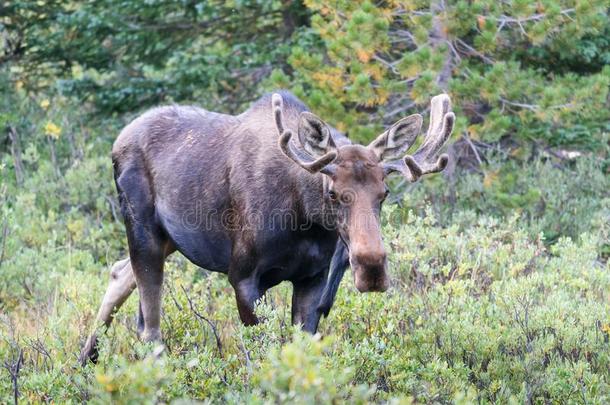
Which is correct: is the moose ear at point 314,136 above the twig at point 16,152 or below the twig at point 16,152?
above

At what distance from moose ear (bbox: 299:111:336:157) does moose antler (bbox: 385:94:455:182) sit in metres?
0.37

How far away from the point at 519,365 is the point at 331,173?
5.54 feet

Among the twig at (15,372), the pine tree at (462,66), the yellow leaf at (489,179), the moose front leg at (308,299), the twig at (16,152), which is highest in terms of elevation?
the twig at (15,372)

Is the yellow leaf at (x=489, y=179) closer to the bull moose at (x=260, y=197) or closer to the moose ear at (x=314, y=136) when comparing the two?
the bull moose at (x=260, y=197)

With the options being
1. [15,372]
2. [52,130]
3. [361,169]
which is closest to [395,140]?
[361,169]

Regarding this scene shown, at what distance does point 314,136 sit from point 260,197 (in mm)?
534

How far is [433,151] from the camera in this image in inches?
234

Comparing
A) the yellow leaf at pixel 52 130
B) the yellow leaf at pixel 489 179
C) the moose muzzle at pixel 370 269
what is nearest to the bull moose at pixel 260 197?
the moose muzzle at pixel 370 269

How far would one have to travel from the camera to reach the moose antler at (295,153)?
5.48 m

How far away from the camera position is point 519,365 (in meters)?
6.06

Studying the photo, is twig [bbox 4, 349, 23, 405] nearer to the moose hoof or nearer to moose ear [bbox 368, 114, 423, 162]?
the moose hoof

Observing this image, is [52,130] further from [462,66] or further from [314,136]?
[314,136]

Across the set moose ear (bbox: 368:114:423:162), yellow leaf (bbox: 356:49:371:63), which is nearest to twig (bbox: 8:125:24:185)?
yellow leaf (bbox: 356:49:371:63)

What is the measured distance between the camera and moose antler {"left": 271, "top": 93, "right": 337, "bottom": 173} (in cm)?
548
